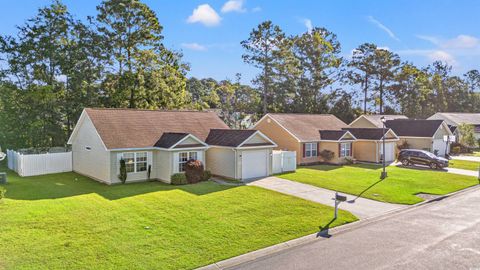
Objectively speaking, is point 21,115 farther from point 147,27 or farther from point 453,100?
point 453,100

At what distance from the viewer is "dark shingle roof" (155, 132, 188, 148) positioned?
22.2m

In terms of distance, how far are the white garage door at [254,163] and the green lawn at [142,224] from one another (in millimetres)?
3404

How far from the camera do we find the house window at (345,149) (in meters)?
32.8

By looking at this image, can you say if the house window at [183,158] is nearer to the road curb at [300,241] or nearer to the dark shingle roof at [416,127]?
the road curb at [300,241]

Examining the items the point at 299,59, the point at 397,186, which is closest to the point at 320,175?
the point at 397,186

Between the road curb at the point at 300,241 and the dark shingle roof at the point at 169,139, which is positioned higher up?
the dark shingle roof at the point at 169,139

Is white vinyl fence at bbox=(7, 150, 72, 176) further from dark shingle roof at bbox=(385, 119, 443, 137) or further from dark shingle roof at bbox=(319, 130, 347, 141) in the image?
dark shingle roof at bbox=(385, 119, 443, 137)

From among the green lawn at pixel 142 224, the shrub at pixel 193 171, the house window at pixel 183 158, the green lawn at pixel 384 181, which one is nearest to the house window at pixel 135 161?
the green lawn at pixel 142 224

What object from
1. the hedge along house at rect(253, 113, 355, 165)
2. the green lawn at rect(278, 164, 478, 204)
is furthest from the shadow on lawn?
the hedge along house at rect(253, 113, 355, 165)

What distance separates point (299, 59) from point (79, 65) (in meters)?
35.3

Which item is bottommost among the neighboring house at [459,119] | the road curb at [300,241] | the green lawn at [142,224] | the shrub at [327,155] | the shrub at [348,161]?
the road curb at [300,241]

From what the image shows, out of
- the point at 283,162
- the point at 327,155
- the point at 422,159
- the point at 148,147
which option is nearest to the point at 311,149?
the point at 327,155

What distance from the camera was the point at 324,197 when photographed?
60.6 feet

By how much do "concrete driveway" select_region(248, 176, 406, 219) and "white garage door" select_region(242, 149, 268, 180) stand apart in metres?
1.03
